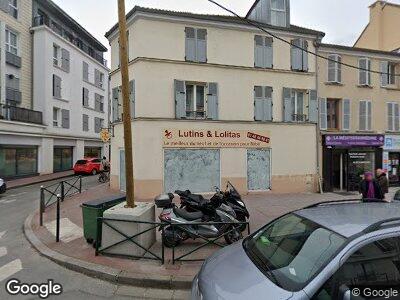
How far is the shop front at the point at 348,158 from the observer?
582 inches

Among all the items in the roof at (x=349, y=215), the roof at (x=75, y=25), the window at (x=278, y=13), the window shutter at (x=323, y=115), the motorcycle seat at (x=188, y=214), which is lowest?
the motorcycle seat at (x=188, y=214)

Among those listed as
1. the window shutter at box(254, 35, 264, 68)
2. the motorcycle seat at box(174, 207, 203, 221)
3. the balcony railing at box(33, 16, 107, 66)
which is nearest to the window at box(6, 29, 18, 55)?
the balcony railing at box(33, 16, 107, 66)

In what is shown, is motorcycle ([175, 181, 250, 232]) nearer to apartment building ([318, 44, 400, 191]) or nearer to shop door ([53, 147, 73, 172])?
apartment building ([318, 44, 400, 191])

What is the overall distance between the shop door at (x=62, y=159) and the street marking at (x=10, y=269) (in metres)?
19.6

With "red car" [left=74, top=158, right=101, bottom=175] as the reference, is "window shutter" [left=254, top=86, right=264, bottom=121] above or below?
above

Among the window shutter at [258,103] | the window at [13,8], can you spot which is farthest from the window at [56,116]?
the window shutter at [258,103]

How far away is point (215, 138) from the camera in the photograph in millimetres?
12898

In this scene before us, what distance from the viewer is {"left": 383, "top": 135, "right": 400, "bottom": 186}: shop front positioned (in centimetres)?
1605

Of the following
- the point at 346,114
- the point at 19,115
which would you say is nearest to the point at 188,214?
the point at 346,114

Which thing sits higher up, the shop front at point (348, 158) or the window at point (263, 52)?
the window at point (263, 52)

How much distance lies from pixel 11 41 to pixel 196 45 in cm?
1481

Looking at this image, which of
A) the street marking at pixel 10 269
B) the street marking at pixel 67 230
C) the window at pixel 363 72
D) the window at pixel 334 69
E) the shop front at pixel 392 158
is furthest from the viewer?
the shop front at pixel 392 158

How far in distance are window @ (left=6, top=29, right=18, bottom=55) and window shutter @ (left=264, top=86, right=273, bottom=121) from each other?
1725 centimetres

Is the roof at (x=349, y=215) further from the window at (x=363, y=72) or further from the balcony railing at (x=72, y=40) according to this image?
the balcony railing at (x=72, y=40)
